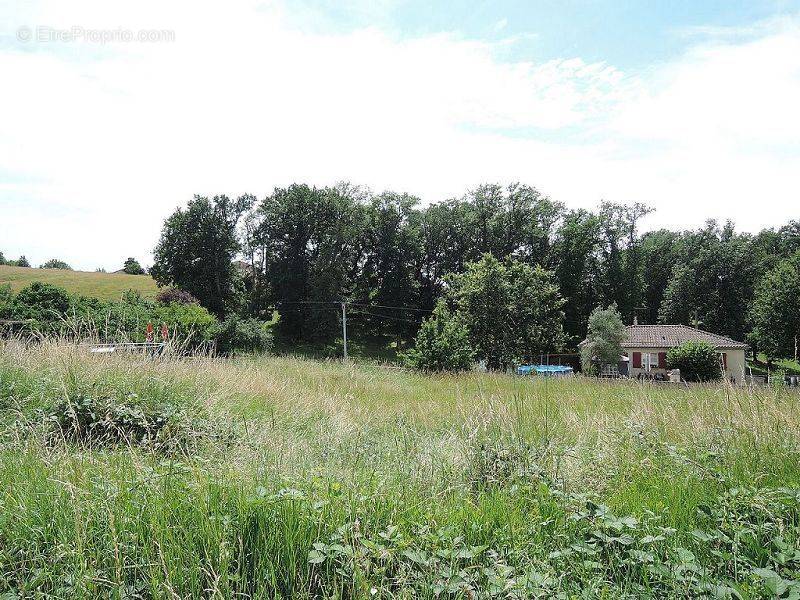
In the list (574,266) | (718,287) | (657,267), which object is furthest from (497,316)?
(657,267)

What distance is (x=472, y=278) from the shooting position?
27.9 metres

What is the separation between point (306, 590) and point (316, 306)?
4367 cm

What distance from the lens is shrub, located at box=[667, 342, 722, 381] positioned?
100 feet

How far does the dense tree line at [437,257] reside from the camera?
48000mm

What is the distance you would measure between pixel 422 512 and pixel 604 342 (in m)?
36.0

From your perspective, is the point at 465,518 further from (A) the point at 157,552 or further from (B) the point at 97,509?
(B) the point at 97,509

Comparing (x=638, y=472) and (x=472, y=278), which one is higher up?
(x=472, y=278)

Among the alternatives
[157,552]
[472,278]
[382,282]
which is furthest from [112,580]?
[382,282]

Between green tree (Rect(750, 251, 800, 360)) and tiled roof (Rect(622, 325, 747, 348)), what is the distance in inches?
76.4

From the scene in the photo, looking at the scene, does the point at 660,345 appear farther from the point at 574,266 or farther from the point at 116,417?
the point at 116,417

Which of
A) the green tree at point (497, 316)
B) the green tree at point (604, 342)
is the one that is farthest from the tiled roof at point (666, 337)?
the green tree at point (497, 316)

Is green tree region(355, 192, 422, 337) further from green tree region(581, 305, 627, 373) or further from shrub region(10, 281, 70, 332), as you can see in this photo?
shrub region(10, 281, 70, 332)

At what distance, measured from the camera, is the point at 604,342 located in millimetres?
36062

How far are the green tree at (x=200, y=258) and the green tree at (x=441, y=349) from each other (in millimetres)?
26906
